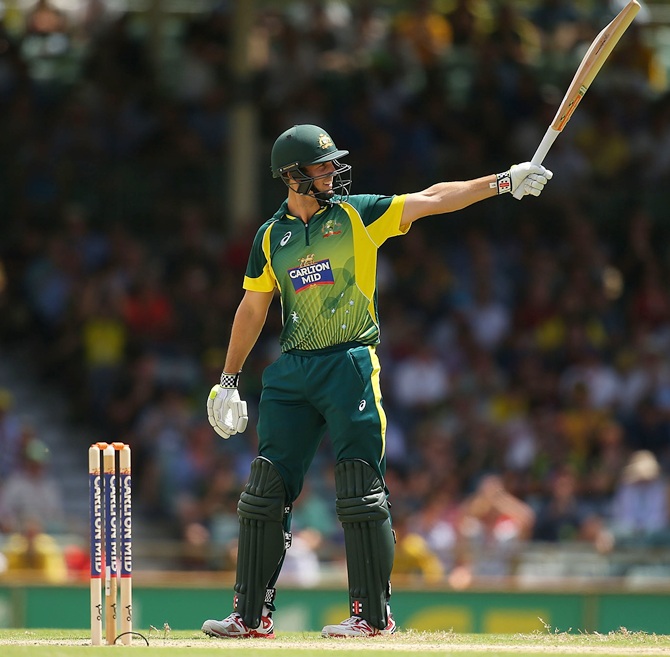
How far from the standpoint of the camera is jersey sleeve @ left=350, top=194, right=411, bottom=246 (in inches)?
284

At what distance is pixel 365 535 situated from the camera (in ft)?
23.1

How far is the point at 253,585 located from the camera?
7.17m

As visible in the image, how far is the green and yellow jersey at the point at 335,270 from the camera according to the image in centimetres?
718

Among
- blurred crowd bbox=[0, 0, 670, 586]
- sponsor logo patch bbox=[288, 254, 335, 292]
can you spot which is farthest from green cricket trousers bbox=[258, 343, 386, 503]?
blurred crowd bbox=[0, 0, 670, 586]

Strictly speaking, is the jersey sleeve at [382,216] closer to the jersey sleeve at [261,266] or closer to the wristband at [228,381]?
the jersey sleeve at [261,266]

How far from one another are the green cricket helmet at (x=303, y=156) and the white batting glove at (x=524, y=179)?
74 cm

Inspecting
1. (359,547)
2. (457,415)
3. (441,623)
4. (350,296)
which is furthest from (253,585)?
(457,415)

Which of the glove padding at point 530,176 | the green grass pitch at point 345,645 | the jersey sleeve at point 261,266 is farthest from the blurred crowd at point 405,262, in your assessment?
the glove padding at point 530,176

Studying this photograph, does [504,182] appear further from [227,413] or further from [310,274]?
[227,413]

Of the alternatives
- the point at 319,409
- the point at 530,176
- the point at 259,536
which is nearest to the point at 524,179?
the point at 530,176

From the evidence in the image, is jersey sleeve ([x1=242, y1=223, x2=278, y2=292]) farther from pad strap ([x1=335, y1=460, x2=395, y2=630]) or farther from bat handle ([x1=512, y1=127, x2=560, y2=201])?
bat handle ([x1=512, y1=127, x2=560, y2=201])

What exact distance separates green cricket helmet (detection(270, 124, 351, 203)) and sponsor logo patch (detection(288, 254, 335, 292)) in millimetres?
317

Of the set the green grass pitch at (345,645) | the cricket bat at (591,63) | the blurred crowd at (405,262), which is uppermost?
the blurred crowd at (405,262)

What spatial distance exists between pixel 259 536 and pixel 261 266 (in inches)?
50.2
